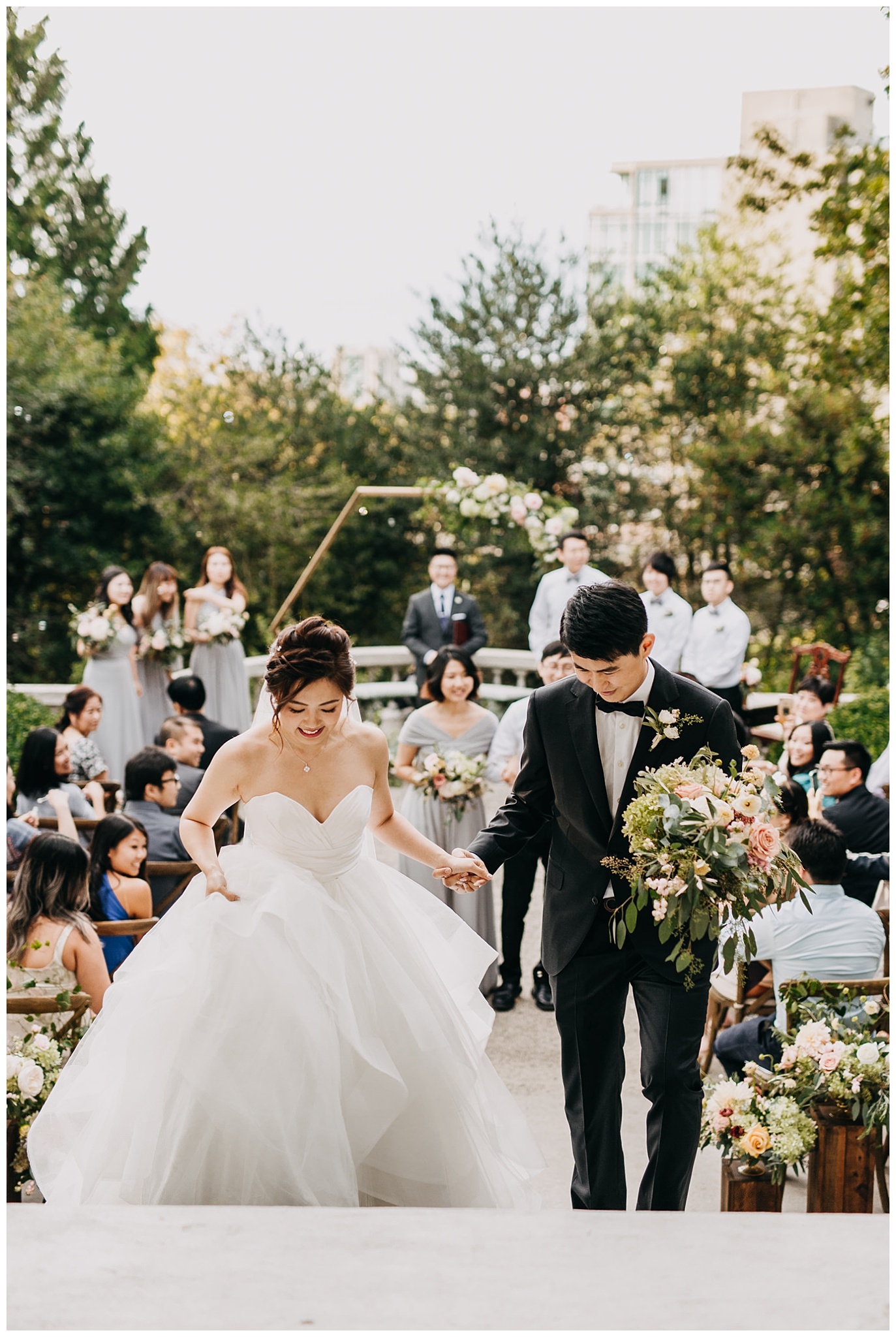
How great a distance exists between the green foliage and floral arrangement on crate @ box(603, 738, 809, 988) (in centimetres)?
709

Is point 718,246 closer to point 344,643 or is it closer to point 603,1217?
point 344,643

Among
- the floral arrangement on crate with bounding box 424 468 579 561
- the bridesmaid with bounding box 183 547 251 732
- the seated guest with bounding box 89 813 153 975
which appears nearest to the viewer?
the seated guest with bounding box 89 813 153 975

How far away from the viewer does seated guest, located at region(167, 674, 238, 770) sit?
7438 mm

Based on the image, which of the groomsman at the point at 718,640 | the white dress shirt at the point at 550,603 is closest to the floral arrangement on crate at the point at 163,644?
the white dress shirt at the point at 550,603

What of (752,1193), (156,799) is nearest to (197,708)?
(156,799)

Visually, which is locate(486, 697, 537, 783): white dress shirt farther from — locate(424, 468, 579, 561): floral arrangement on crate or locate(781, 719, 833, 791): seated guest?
locate(424, 468, 579, 561): floral arrangement on crate

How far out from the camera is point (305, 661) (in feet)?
10.9

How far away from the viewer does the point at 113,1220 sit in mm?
2465

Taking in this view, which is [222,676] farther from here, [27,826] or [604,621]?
[604,621]

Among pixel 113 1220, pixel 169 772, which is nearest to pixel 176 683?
pixel 169 772

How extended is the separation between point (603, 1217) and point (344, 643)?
1.63 m

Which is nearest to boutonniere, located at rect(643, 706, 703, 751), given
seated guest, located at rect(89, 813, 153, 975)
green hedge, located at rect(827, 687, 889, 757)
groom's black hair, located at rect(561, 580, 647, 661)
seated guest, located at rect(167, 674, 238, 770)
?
groom's black hair, located at rect(561, 580, 647, 661)

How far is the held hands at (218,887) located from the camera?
11.0 ft

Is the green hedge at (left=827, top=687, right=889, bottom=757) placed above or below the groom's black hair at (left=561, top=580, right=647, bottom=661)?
below
